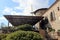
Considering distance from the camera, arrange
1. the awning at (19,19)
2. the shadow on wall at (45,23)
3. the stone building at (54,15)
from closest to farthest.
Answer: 1. the stone building at (54,15)
2. the awning at (19,19)
3. the shadow on wall at (45,23)

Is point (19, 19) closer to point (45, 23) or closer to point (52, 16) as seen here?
point (52, 16)

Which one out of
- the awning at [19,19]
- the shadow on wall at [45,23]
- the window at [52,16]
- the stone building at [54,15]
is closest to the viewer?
the stone building at [54,15]

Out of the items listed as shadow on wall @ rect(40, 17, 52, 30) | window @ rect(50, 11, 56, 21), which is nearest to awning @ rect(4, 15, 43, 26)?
shadow on wall @ rect(40, 17, 52, 30)

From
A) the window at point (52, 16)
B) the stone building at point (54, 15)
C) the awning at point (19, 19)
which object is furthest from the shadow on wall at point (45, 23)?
the awning at point (19, 19)

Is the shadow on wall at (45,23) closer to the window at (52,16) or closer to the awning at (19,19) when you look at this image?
the window at (52,16)

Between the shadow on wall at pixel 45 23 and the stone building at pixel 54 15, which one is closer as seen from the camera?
the stone building at pixel 54 15

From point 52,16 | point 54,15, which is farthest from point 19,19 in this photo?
point 54,15

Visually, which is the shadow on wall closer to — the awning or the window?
the window

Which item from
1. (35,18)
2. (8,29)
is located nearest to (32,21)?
(35,18)

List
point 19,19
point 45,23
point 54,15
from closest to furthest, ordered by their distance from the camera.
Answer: point 54,15
point 19,19
point 45,23

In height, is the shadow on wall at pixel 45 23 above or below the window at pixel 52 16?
below

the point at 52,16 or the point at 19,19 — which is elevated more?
the point at 52,16

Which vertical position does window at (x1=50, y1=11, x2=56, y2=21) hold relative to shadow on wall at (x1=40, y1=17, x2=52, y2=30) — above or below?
above

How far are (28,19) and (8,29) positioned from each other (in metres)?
6.29
